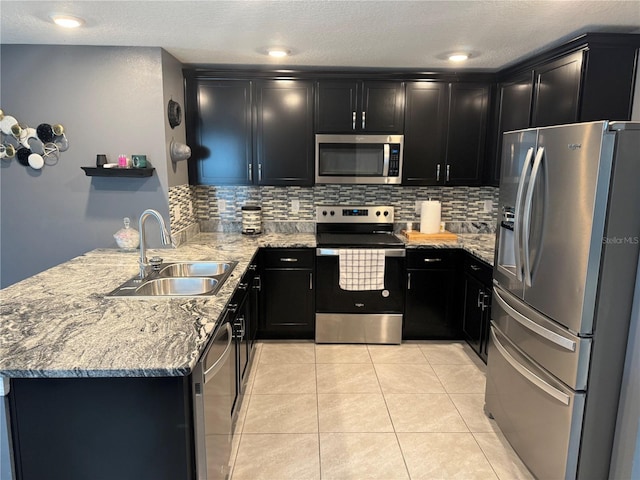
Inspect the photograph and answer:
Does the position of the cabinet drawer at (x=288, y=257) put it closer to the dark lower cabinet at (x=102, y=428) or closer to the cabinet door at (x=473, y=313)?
the cabinet door at (x=473, y=313)

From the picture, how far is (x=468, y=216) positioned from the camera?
Result: 4066mm

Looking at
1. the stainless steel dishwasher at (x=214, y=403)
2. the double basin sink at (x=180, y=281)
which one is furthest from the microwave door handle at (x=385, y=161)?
the stainless steel dishwasher at (x=214, y=403)

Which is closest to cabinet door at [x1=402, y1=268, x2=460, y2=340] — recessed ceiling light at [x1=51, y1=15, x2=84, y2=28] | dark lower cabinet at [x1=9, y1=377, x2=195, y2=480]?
dark lower cabinet at [x1=9, y1=377, x2=195, y2=480]

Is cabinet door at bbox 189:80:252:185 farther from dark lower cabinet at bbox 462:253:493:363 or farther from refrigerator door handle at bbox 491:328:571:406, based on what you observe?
refrigerator door handle at bbox 491:328:571:406

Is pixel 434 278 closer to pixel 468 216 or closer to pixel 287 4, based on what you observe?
pixel 468 216

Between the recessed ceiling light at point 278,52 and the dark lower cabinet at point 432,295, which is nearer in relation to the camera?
the recessed ceiling light at point 278,52

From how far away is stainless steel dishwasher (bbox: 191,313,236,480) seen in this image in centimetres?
152

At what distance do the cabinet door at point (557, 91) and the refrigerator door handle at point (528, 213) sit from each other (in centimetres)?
85

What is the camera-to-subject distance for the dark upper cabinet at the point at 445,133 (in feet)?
11.8

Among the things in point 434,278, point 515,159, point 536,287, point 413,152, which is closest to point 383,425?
point 536,287

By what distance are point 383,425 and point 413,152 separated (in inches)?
87.3

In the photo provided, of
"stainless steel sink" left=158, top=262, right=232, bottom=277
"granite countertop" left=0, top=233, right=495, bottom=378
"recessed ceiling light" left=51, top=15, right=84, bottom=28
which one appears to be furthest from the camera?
"stainless steel sink" left=158, top=262, right=232, bottom=277

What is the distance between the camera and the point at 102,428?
1.43m

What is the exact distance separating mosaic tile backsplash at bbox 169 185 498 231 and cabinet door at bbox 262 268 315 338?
0.69 meters
